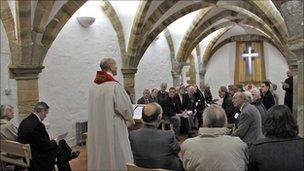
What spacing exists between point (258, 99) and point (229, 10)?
26.7ft

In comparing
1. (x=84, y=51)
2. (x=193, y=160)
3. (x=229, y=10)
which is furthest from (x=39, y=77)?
(x=229, y=10)

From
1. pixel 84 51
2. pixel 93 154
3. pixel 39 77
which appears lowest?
pixel 93 154

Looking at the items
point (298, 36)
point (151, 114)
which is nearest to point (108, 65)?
point (151, 114)

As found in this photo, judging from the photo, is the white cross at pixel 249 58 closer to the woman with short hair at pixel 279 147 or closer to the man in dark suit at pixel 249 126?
the man in dark suit at pixel 249 126

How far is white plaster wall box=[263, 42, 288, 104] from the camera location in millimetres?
18031

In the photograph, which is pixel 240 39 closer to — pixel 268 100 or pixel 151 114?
pixel 268 100

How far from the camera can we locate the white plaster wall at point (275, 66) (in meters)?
18.0

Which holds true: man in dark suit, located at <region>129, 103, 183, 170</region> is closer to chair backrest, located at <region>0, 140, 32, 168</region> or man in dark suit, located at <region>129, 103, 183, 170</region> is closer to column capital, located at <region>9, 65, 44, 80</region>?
chair backrest, located at <region>0, 140, 32, 168</region>

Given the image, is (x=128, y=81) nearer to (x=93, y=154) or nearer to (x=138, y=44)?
(x=138, y=44)

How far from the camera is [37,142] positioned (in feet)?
13.7

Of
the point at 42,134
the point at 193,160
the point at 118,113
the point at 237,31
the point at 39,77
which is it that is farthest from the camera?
the point at 237,31

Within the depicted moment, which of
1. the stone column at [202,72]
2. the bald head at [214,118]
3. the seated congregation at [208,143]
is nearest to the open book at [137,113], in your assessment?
the seated congregation at [208,143]

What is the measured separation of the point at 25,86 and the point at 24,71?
0.28 metres

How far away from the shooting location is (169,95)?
28.2 feet
